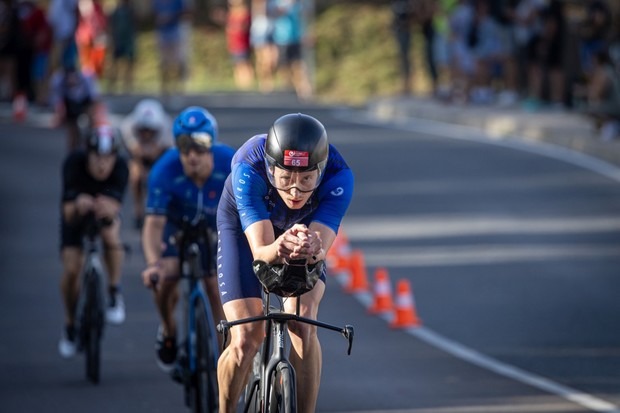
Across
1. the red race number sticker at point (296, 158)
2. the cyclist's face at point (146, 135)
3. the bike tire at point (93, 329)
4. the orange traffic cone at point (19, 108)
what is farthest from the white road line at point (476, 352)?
the orange traffic cone at point (19, 108)

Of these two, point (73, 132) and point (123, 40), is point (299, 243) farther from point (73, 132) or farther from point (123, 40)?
point (123, 40)

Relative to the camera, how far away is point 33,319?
14812mm

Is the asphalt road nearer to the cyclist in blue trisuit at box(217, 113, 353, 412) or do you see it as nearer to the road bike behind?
the road bike behind

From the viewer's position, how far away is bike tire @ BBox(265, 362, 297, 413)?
285 inches

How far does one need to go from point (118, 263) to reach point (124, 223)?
7.16m

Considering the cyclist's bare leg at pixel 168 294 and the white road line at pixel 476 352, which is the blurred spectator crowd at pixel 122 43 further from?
the cyclist's bare leg at pixel 168 294

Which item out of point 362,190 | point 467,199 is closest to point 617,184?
point 467,199

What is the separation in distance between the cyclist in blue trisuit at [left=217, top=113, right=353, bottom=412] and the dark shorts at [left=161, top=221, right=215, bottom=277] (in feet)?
6.14

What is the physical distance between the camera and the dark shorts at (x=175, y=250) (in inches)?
402

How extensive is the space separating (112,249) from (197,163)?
3110mm

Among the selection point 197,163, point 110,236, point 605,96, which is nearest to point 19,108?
point 605,96

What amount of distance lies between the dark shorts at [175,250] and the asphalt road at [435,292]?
1073 mm

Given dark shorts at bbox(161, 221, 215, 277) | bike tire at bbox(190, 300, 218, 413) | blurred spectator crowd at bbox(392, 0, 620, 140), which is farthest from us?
blurred spectator crowd at bbox(392, 0, 620, 140)

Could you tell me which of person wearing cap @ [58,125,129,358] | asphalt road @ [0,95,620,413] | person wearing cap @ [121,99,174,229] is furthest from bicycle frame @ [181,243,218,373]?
person wearing cap @ [121,99,174,229]
